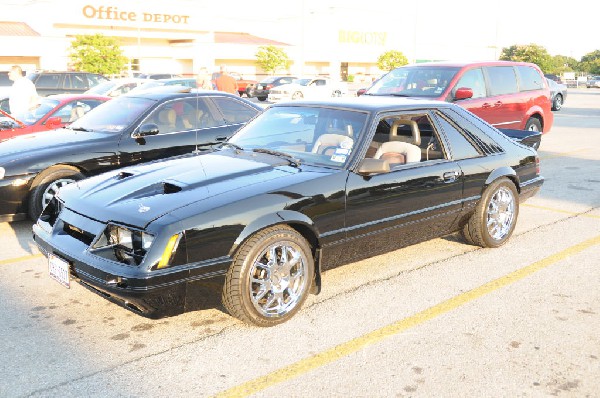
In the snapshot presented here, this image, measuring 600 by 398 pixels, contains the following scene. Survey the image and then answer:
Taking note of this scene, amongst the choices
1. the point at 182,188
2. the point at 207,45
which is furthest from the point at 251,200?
the point at 207,45

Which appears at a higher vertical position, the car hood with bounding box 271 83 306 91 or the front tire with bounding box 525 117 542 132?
the car hood with bounding box 271 83 306 91

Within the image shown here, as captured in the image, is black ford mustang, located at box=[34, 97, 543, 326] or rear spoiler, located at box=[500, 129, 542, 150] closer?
black ford mustang, located at box=[34, 97, 543, 326]

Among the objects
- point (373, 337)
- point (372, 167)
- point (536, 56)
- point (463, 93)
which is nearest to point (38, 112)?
point (463, 93)

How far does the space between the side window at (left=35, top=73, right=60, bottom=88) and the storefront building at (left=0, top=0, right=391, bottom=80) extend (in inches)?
917

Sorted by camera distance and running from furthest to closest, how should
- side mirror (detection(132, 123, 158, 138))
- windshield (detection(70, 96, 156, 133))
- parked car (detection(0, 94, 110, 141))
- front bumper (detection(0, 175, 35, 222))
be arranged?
parked car (detection(0, 94, 110, 141)) < windshield (detection(70, 96, 156, 133)) < side mirror (detection(132, 123, 158, 138)) < front bumper (detection(0, 175, 35, 222))

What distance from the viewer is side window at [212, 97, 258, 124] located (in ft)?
26.3

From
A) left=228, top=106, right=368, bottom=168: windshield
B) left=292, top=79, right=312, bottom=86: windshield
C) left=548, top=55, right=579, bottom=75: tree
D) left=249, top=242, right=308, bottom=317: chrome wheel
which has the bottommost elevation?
left=249, top=242, right=308, bottom=317: chrome wheel

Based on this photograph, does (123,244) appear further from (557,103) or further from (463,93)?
(557,103)

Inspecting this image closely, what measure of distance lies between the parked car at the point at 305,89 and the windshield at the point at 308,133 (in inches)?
1004

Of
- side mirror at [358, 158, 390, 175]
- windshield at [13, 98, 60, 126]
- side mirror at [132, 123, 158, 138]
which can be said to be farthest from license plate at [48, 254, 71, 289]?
windshield at [13, 98, 60, 126]

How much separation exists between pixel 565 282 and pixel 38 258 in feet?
15.5

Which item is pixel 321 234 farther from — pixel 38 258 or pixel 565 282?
pixel 38 258

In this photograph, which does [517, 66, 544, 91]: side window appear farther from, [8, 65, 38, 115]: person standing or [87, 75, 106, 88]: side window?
[87, 75, 106, 88]: side window

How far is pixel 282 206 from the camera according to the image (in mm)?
4074
